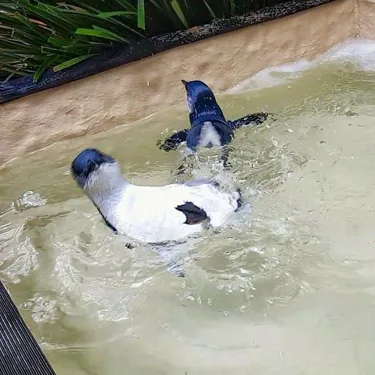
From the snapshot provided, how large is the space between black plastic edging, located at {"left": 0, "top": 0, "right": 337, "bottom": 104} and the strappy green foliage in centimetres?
2

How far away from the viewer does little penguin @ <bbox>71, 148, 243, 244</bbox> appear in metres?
1.30

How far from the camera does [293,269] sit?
1376mm

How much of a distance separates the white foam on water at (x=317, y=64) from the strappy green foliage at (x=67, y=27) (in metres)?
0.25

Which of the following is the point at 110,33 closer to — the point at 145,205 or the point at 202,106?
the point at 202,106

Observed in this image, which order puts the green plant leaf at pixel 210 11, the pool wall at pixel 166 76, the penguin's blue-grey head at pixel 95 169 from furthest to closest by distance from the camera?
the green plant leaf at pixel 210 11 < the pool wall at pixel 166 76 < the penguin's blue-grey head at pixel 95 169

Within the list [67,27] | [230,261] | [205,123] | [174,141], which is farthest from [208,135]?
[67,27]

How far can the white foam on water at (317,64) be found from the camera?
6.64 feet

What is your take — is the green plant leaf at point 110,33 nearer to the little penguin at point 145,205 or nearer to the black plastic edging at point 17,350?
the little penguin at point 145,205

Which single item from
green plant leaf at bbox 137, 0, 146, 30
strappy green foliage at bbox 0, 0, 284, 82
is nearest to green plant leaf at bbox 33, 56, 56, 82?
strappy green foliage at bbox 0, 0, 284, 82

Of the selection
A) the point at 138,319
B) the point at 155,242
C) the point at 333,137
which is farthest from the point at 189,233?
the point at 333,137

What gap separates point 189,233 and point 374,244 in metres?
0.38

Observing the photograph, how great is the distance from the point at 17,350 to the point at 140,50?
1.04 metres

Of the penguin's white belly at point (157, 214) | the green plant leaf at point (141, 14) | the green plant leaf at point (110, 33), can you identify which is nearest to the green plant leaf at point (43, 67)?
the green plant leaf at point (110, 33)

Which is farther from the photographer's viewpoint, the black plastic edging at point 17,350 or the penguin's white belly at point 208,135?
the penguin's white belly at point 208,135
